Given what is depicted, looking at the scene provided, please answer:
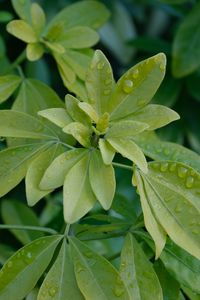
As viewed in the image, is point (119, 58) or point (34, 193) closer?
point (34, 193)

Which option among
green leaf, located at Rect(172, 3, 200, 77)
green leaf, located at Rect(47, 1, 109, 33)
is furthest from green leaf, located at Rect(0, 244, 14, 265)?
green leaf, located at Rect(172, 3, 200, 77)

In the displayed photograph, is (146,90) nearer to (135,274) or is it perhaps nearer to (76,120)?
(76,120)

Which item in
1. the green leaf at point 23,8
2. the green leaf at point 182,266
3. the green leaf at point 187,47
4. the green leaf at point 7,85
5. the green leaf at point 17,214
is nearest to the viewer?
the green leaf at point 182,266

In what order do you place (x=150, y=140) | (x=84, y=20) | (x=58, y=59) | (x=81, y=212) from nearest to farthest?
1. (x=81, y=212)
2. (x=150, y=140)
3. (x=58, y=59)
4. (x=84, y=20)

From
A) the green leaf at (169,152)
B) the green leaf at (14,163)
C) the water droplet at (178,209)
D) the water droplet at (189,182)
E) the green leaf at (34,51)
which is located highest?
the green leaf at (34,51)

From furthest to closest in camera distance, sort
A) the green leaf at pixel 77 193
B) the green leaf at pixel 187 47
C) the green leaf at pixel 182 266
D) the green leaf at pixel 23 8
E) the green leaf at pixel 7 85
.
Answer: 1. the green leaf at pixel 187 47
2. the green leaf at pixel 23 8
3. the green leaf at pixel 7 85
4. the green leaf at pixel 182 266
5. the green leaf at pixel 77 193

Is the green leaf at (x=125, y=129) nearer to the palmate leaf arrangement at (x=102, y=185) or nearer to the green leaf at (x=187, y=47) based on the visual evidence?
the palmate leaf arrangement at (x=102, y=185)

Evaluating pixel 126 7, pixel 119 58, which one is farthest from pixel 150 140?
pixel 126 7

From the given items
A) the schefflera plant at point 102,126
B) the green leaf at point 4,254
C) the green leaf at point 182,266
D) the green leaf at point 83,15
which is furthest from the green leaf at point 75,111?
the green leaf at point 83,15
